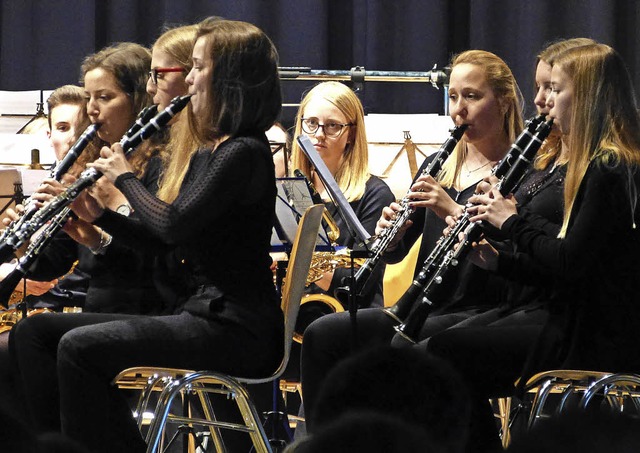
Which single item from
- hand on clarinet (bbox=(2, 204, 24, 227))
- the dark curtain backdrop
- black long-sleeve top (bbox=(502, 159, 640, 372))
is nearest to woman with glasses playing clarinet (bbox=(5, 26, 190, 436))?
hand on clarinet (bbox=(2, 204, 24, 227))

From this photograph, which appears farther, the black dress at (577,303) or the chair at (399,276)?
the chair at (399,276)

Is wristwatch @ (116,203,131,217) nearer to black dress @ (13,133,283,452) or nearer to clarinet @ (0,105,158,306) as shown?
clarinet @ (0,105,158,306)

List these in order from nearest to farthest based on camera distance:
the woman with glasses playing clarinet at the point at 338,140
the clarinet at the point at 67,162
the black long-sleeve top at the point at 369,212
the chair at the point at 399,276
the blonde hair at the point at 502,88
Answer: the clarinet at the point at 67,162
the blonde hair at the point at 502,88
the chair at the point at 399,276
the black long-sleeve top at the point at 369,212
the woman with glasses playing clarinet at the point at 338,140

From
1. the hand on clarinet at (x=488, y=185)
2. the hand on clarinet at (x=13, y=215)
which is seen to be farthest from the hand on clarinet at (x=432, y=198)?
the hand on clarinet at (x=13, y=215)

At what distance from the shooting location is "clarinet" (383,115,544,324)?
2406 mm

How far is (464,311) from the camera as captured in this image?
272cm

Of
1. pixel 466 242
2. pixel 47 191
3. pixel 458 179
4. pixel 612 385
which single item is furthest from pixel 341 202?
pixel 612 385

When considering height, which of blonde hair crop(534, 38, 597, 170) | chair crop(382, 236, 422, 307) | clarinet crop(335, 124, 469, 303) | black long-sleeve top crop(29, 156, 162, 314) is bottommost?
chair crop(382, 236, 422, 307)

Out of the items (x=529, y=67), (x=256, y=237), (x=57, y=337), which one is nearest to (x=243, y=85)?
(x=256, y=237)

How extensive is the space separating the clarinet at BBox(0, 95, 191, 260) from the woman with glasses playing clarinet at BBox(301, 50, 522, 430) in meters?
0.62

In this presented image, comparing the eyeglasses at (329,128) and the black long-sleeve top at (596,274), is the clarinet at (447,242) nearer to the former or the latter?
the black long-sleeve top at (596,274)

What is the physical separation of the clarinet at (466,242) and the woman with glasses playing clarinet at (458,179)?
257 millimetres

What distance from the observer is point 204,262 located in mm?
2275

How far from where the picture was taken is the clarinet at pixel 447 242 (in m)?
2.41
